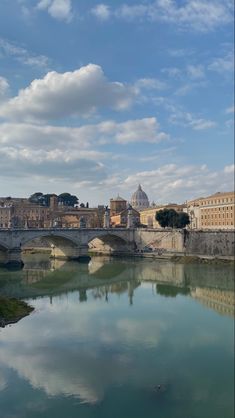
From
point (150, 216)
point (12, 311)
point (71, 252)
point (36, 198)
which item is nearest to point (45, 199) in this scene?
point (36, 198)

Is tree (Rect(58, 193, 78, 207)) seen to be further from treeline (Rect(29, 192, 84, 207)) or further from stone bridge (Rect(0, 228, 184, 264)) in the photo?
stone bridge (Rect(0, 228, 184, 264))

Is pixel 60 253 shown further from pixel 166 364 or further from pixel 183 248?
pixel 166 364

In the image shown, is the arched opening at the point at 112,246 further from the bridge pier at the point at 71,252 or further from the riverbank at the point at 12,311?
the riverbank at the point at 12,311

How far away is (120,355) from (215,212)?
2894cm

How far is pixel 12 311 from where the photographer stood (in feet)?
41.3

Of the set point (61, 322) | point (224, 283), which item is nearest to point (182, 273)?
point (224, 283)

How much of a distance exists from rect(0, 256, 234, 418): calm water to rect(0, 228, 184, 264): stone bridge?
25.9ft

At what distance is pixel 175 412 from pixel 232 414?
2.80 feet

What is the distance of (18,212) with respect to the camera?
51094 mm

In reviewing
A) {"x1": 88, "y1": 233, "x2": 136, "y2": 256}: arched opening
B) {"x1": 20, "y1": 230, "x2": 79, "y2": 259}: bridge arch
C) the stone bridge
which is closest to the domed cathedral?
the stone bridge

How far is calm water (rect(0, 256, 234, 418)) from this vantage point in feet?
22.6

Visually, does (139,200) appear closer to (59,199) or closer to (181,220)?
(59,199)

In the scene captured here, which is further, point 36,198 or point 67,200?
point 67,200

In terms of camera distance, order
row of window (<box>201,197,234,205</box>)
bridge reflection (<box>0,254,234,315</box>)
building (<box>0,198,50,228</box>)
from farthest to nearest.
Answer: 1. building (<box>0,198,50,228</box>)
2. row of window (<box>201,197,234,205</box>)
3. bridge reflection (<box>0,254,234,315</box>)
